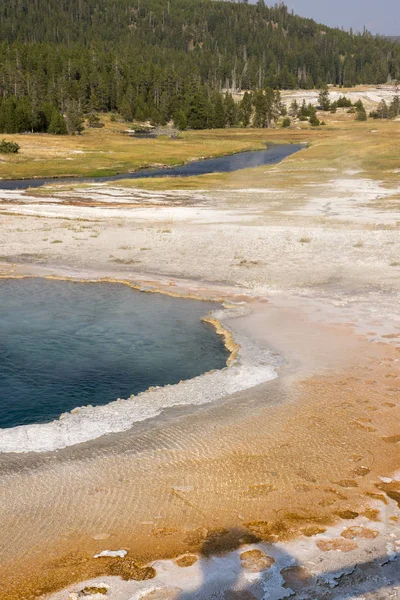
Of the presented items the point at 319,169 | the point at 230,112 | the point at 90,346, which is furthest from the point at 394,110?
the point at 90,346

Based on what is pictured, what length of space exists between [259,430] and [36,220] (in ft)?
88.7

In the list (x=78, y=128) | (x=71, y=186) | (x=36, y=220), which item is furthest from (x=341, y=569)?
(x=78, y=128)

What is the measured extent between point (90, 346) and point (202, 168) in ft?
196

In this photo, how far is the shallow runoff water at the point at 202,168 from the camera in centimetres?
6191

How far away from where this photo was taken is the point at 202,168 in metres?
74.9

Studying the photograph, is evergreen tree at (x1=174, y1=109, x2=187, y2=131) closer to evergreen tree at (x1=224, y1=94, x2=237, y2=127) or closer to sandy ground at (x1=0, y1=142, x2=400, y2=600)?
evergreen tree at (x1=224, y1=94, x2=237, y2=127)

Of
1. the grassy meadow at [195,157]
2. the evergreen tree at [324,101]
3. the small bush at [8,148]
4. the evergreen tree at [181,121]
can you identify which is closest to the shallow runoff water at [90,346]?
the grassy meadow at [195,157]

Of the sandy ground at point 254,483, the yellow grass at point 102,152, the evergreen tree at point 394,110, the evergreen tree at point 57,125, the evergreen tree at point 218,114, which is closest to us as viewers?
the sandy ground at point 254,483

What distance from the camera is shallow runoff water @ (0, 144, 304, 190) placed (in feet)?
203

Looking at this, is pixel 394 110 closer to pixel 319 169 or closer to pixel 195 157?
pixel 195 157

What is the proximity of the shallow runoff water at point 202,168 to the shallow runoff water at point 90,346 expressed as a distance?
38.1 metres

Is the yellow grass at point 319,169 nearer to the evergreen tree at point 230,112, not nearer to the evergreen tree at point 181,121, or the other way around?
the evergreen tree at point 181,121

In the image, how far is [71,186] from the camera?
54125 millimetres

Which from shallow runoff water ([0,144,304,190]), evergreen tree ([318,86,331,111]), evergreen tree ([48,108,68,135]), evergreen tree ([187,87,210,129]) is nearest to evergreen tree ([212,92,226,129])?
evergreen tree ([187,87,210,129])
